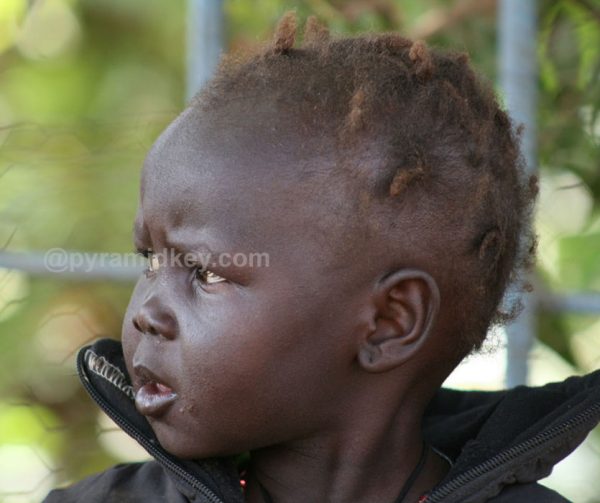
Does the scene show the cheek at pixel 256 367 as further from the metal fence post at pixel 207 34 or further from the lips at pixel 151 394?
the metal fence post at pixel 207 34

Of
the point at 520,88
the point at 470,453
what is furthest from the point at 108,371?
the point at 520,88

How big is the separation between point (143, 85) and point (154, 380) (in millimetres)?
2082

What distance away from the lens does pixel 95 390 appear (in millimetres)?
1949

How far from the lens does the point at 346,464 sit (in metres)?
1.89

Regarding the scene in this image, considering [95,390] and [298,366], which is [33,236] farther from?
[298,366]

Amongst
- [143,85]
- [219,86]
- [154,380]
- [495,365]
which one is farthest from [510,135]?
[143,85]

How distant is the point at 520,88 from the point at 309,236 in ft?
3.12

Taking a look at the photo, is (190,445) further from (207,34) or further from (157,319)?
(207,34)

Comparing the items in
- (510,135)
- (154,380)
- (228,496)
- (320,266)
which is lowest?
(228,496)

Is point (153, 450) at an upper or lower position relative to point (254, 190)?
lower

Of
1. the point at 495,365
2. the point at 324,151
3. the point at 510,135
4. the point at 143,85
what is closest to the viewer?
the point at 324,151

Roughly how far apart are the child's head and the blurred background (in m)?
0.89

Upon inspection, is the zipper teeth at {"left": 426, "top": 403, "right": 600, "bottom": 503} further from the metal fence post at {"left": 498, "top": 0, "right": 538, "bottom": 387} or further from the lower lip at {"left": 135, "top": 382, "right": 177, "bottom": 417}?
the metal fence post at {"left": 498, "top": 0, "right": 538, "bottom": 387}

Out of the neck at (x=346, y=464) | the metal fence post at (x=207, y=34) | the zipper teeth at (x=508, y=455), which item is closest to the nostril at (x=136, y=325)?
the neck at (x=346, y=464)
